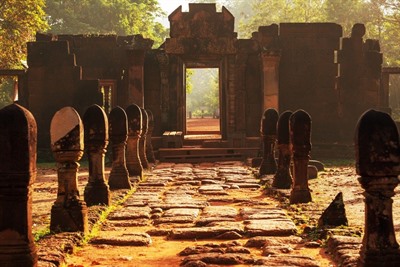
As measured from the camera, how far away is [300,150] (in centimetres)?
930

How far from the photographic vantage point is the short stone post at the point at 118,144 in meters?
10.7

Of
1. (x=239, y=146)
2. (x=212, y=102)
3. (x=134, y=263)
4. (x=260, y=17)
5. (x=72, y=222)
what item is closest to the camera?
(x=134, y=263)

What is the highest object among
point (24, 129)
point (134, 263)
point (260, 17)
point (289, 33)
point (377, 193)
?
point (260, 17)

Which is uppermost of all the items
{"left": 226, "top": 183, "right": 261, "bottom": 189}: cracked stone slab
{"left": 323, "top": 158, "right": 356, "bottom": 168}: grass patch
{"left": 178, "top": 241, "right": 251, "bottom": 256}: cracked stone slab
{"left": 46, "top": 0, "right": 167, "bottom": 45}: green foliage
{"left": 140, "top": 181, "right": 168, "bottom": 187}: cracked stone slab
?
{"left": 46, "top": 0, "right": 167, "bottom": 45}: green foliage

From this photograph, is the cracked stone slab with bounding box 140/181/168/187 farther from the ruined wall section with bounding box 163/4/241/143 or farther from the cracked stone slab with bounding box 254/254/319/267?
the ruined wall section with bounding box 163/4/241/143

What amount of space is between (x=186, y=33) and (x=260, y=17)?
3423cm

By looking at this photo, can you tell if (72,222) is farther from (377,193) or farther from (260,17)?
(260,17)

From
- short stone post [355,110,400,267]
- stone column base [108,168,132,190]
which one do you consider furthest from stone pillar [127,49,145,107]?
short stone post [355,110,400,267]

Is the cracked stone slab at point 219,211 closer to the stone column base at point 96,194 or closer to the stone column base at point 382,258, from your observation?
the stone column base at point 96,194

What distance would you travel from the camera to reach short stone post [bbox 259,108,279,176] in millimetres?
12938

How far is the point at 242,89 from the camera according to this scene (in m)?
20.5

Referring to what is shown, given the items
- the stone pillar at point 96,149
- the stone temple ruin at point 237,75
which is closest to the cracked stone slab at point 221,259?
the stone pillar at point 96,149

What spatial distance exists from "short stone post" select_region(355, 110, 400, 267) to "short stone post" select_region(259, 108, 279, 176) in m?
7.76

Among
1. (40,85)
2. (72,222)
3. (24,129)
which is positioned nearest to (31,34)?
(40,85)
